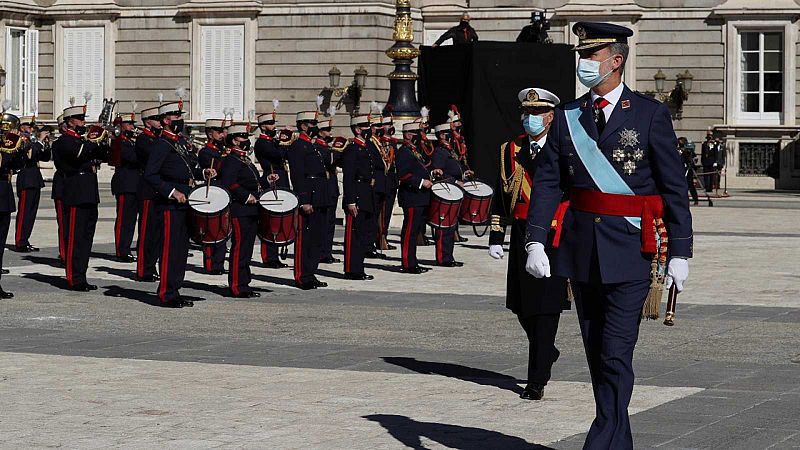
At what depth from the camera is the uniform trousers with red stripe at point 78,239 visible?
16.4 m

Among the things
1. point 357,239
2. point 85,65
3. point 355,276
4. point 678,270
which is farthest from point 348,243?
point 85,65

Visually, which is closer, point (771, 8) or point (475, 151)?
point (475, 151)

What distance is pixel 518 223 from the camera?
10.4 m

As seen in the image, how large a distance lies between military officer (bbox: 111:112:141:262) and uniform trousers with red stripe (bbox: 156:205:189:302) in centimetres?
407

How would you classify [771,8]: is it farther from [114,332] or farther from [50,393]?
[50,393]

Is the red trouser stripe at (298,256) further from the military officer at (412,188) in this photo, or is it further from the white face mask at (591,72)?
the white face mask at (591,72)

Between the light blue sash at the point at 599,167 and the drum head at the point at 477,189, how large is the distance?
12.8 m

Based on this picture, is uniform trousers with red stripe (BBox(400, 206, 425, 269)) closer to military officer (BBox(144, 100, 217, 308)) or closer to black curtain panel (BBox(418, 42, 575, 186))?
military officer (BBox(144, 100, 217, 308))

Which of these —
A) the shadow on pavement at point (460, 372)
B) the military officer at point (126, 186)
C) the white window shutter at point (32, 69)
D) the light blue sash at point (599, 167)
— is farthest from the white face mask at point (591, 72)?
the white window shutter at point (32, 69)

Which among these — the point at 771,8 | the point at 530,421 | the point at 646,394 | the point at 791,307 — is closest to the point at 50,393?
the point at 530,421

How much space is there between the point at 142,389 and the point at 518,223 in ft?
8.08

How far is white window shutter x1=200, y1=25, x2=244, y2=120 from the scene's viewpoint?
142 ft

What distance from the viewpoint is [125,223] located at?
65.6 feet

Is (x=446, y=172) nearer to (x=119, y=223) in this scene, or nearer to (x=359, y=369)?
(x=119, y=223)
